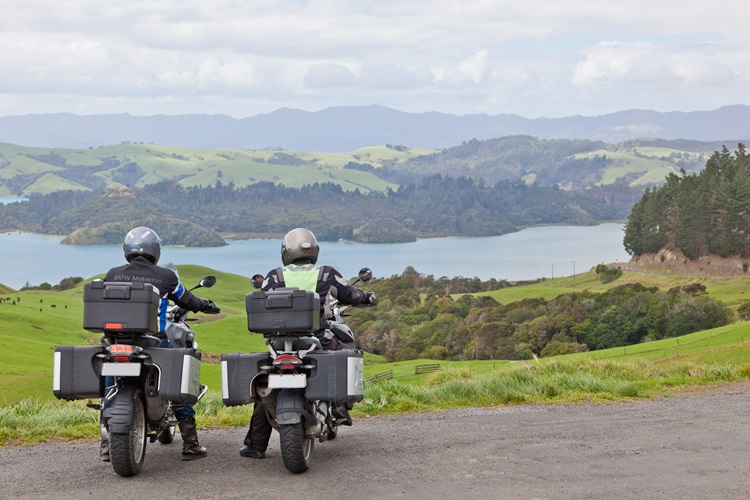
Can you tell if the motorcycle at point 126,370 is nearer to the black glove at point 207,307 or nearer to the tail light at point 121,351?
the tail light at point 121,351

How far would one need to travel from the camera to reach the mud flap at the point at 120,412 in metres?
7.29

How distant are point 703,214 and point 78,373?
147613mm

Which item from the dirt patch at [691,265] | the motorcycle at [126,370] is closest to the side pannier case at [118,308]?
the motorcycle at [126,370]

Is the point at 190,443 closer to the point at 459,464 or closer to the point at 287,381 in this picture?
the point at 287,381

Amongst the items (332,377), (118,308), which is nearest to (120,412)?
(118,308)

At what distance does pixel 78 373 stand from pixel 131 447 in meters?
0.85

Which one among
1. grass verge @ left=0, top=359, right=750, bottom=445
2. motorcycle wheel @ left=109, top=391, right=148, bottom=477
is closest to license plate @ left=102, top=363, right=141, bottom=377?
motorcycle wheel @ left=109, top=391, right=148, bottom=477

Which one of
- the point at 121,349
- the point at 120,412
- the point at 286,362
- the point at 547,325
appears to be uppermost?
the point at 121,349

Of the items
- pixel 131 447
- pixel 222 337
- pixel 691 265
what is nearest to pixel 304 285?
pixel 131 447

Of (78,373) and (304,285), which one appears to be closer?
(78,373)

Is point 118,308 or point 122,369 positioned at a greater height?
point 118,308

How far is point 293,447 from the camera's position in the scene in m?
7.41

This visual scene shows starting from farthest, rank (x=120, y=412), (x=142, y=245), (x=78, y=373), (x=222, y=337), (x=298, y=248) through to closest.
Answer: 1. (x=222, y=337)
2. (x=298, y=248)
3. (x=142, y=245)
4. (x=78, y=373)
5. (x=120, y=412)

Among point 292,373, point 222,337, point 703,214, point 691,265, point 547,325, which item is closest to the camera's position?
point 292,373
